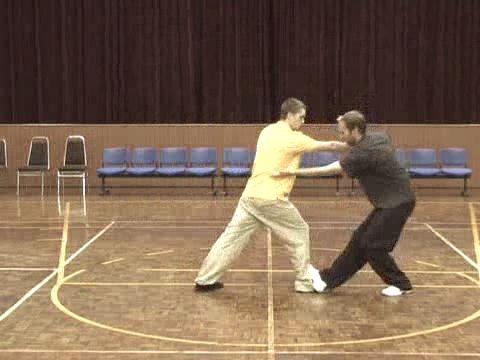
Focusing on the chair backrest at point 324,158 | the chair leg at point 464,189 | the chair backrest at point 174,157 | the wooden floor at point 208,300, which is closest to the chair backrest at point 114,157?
the chair backrest at point 174,157

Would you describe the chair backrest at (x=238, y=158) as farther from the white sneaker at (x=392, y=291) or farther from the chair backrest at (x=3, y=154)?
the white sneaker at (x=392, y=291)

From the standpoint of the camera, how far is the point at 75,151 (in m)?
17.5

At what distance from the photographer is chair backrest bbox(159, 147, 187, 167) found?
695 inches

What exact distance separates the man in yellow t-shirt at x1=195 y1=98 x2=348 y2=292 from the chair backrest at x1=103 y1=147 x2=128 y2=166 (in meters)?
10.0

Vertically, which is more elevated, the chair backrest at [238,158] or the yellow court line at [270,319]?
the chair backrest at [238,158]

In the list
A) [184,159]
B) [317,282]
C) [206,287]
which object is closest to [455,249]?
[317,282]

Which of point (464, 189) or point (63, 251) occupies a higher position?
point (63, 251)

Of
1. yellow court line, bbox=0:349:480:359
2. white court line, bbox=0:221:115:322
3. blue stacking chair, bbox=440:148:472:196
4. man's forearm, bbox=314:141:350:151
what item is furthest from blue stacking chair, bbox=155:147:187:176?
yellow court line, bbox=0:349:480:359

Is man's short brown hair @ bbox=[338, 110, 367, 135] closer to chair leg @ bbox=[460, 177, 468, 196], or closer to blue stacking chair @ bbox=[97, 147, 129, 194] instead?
chair leg @ bbox=[460, 177, 468, 196]

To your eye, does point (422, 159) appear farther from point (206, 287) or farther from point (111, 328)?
point (111, 328)

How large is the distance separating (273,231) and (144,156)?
10.2m

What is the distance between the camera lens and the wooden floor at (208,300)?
612 cm

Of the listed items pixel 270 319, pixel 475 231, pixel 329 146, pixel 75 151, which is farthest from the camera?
pixel 75 151

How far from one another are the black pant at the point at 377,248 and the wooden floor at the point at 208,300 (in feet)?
0.67
